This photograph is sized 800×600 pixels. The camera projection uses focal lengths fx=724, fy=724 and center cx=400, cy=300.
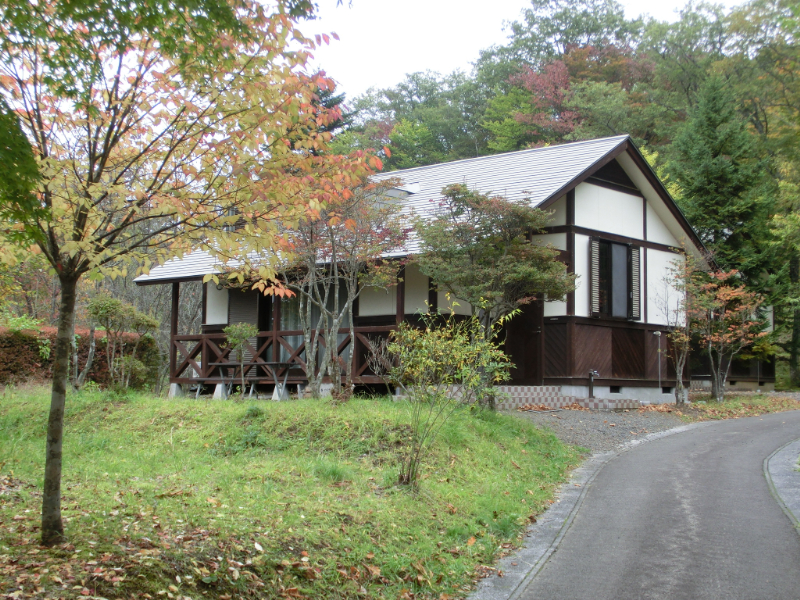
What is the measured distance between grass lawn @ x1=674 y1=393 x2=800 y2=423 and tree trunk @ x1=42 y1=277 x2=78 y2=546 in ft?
43.6

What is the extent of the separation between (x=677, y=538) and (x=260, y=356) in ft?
38.5

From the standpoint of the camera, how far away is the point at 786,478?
9.27 m

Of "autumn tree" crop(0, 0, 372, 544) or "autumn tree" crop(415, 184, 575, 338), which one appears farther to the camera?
"autumn tree" crop(415, 184, 575, 338)

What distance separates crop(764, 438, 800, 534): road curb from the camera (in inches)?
306

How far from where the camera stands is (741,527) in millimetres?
7062

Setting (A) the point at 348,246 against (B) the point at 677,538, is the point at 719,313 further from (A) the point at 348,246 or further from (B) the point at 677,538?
(B) the point at 677,538

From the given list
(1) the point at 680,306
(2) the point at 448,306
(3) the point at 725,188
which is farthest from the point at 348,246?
(3) the point at 725,188

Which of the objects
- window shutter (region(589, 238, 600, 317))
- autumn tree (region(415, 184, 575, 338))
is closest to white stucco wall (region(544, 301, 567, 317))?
window shutter (region(589, 238, 600, 317))

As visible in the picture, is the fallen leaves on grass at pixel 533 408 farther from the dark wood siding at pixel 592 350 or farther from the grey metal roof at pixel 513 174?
the grey metal roof at pixel 513 174

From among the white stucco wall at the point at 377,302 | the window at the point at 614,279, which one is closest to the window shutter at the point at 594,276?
the window at the point at 614,279

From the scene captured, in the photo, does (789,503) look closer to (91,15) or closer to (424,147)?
(91,15)

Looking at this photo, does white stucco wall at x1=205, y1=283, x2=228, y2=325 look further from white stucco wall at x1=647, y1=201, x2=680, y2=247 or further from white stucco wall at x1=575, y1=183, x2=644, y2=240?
white stucco wall at x1=647, y1=201, x2=680, y2=247

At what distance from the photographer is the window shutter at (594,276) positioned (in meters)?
16.4

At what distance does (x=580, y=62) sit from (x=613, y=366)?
858 inches
